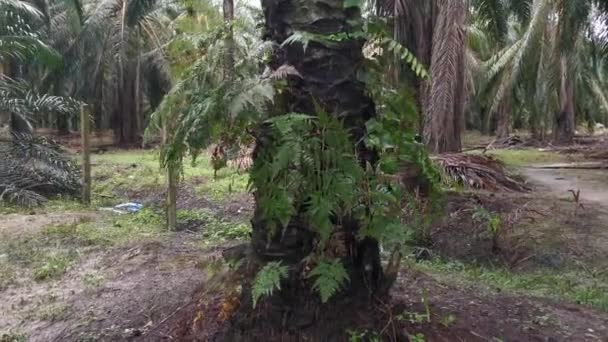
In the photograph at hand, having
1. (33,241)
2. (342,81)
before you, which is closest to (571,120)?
(33,241)

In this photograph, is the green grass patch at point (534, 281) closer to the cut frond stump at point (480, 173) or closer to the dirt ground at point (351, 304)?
the dirt ground at point (351, 304)

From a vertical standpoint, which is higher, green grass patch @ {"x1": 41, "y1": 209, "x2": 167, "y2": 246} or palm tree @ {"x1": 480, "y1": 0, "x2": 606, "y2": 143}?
palm tree @ {"x1": 480, "y1": 0, "x2": 606, "y2": 143}

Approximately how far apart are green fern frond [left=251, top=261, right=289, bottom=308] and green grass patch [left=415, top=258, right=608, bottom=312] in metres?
→ 2.31

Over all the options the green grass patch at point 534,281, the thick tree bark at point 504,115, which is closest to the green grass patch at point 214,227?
the green grass patch at point 534,281

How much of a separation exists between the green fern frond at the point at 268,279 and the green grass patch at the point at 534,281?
2.31m

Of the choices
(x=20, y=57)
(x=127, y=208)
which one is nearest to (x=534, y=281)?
(x=127, y=208)

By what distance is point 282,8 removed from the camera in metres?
3.61

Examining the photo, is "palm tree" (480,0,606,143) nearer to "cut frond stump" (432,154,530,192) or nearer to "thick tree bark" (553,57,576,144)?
"thick tree bark" (553,57,576,144)

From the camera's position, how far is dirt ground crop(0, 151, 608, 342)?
3.75 m

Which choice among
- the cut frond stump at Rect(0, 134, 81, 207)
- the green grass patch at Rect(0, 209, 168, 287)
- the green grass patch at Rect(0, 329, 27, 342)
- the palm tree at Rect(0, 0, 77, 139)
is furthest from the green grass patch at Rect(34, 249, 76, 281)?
the palm tree at Rect(0, 0, 77, 139)

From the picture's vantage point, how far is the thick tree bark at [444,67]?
1039 centimetres

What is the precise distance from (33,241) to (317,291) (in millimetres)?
5081

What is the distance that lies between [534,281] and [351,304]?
9.93 ft

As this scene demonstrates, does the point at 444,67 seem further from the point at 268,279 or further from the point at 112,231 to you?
the point at 268,279
